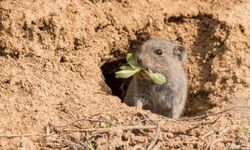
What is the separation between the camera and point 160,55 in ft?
28.6

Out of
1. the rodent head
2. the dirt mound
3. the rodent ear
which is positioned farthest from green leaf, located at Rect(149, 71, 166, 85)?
the dirt mound

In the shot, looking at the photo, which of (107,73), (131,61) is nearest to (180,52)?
(131,61)

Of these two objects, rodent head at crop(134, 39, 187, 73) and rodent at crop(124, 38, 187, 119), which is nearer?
rodent head at crop(134, 39, 187, 73)

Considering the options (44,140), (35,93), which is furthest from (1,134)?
(35,93)

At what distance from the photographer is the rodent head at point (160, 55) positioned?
8477 mm

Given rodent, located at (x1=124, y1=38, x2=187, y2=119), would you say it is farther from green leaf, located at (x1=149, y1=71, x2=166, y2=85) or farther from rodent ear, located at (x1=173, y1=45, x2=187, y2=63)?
green leaf, located at (x1=149, y1=71, x2=166, y2=85)

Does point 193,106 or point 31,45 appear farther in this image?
point 193,106

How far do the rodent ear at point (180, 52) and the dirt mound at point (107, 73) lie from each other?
343mm

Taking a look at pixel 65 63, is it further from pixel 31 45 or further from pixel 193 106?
pixel 193 106

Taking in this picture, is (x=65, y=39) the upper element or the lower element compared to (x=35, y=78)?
upper

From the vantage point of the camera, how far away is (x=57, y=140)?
252 inches

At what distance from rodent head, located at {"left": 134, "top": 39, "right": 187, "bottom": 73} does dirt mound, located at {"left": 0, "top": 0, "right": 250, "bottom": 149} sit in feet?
1.14

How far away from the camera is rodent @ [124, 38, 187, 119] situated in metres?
8.62

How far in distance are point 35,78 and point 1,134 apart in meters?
1.22
